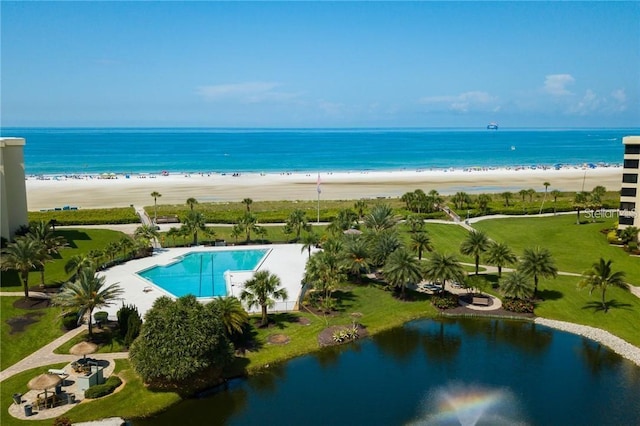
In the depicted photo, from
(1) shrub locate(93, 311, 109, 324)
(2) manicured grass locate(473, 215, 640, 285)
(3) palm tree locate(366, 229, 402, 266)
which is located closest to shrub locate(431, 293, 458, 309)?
(3) palm tree locate(366, 229, 402, 266)

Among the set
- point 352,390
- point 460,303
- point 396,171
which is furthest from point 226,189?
point 352,390

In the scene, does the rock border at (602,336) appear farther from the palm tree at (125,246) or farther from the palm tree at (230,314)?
the palm tree at (125,246)

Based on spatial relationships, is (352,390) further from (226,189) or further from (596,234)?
(226,189)

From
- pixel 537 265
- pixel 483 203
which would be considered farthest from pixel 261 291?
pixel 483 203

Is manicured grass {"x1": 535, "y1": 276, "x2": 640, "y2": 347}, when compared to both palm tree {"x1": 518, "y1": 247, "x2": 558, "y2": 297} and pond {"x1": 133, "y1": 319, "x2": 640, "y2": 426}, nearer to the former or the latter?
palm tree {"x1": 518, "y1": 247, "x2": 558, "y2": 297}

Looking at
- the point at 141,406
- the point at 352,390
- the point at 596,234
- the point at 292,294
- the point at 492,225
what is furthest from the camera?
the point at 492,225

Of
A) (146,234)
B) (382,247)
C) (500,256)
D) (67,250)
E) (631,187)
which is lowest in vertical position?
(67,250)

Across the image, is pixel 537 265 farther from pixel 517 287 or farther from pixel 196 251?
pixel 196 251
